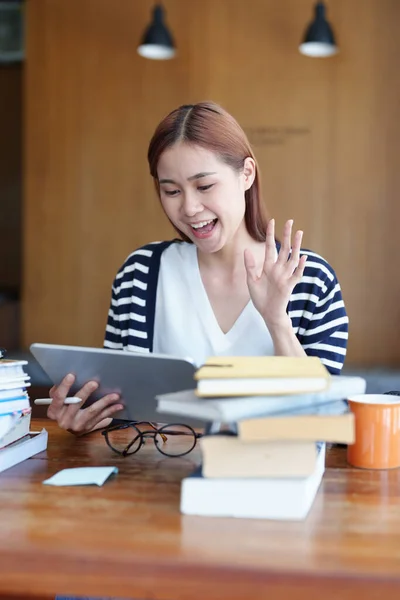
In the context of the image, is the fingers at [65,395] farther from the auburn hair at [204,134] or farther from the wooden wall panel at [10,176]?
the wooden wall panel at [10,176]

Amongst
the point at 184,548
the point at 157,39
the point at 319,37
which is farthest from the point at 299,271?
the point at 157,39

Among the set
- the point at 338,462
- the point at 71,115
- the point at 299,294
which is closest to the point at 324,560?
the point at 338,462

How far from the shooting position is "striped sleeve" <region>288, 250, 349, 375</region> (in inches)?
68.7

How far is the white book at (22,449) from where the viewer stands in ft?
3.79

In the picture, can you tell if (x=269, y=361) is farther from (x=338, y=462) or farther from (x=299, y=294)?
(x=299, y=294)

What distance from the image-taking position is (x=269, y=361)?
1004mm

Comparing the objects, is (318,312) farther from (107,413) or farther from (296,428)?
(296,428)

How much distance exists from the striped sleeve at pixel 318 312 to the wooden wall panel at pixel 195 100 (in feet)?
9.92

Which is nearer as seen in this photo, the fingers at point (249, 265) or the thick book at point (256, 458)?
→ the thick book at point (256, 458)

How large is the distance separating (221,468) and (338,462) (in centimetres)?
36

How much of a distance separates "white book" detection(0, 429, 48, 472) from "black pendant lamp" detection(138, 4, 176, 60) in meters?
3.60

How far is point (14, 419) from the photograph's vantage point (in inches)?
47.6

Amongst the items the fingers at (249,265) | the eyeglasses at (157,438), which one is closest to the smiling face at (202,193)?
the fingers at (249,265)

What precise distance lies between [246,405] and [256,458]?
69 mm
